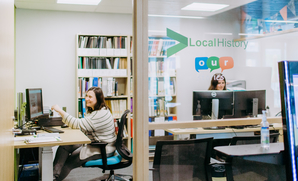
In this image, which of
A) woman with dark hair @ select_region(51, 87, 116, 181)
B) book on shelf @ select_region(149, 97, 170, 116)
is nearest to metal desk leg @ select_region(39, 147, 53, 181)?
woman with dark hair @ select_region(51, 87, 116, 181)

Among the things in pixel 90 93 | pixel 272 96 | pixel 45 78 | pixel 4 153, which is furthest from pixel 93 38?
pixel 272 96

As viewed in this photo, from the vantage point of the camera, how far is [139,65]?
194 cm

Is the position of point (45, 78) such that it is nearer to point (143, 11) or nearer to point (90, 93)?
point (90, 93)

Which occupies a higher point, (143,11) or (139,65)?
(143,11)

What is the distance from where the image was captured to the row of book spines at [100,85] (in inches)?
196

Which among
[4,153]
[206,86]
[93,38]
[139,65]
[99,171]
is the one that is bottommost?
[99,171]

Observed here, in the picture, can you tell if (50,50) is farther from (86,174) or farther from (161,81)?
(161,81)

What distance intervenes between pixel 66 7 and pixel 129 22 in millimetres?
1179

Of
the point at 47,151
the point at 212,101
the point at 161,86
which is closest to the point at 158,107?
the point at 161,86

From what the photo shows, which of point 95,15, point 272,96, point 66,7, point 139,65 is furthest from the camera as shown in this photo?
point 95,15

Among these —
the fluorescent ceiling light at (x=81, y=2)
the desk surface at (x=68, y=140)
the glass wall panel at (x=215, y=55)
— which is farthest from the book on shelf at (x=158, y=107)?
the fluorescent ceiling light at (x=81, y=2)

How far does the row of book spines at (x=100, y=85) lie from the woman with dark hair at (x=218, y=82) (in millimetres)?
3030

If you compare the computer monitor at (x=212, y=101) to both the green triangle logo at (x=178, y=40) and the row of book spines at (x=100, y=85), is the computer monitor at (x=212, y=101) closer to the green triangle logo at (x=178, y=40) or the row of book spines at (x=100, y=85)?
the green triangle logo at (x=178, y=40)

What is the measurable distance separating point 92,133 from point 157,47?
6.56ft
